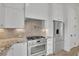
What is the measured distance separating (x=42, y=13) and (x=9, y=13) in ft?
1.37

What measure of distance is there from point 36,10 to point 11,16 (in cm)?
33

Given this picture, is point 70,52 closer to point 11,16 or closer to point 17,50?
point 17,50

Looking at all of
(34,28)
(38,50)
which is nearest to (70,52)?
(38,50)

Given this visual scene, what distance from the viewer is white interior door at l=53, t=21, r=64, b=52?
1598mm

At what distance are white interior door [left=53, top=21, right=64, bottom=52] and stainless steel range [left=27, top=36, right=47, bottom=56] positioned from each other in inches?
5.3

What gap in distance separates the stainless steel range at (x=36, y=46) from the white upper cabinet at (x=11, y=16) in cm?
23

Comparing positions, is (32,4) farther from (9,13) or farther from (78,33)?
(78,33)

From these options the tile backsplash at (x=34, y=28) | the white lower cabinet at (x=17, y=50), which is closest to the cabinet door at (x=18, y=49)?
the white lower cabinet at (x=17, y=50)

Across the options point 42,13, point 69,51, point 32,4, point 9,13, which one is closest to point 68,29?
point 69,51

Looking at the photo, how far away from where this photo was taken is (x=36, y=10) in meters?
1.58

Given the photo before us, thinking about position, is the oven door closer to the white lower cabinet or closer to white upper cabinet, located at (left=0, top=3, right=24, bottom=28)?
the white lower cabinet

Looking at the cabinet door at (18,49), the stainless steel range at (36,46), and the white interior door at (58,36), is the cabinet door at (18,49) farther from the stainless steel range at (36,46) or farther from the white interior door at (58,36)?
the white interior door at (58,36)

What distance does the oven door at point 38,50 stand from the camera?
1603mm

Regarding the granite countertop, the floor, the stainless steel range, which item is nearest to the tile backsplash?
the stainless steel range
